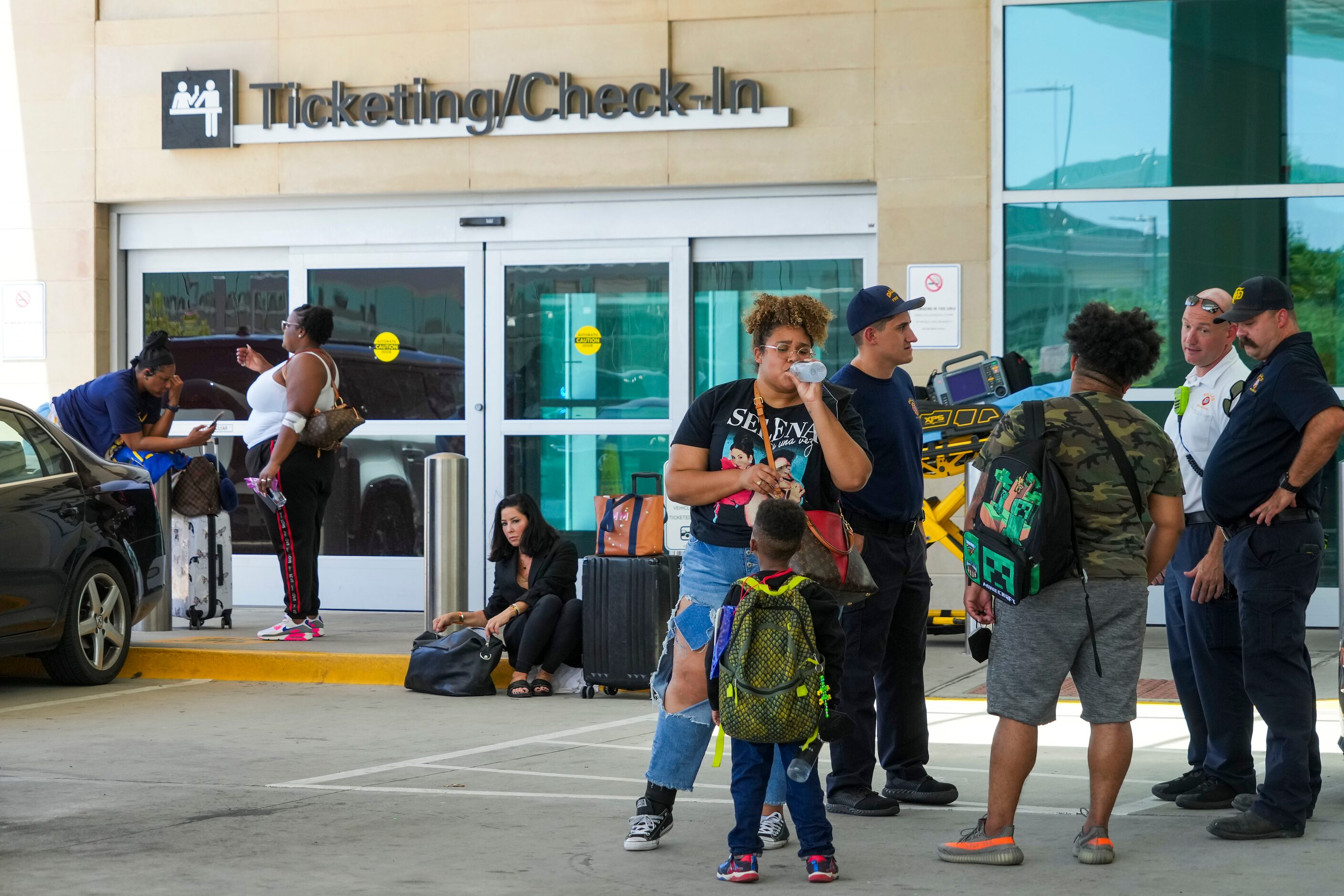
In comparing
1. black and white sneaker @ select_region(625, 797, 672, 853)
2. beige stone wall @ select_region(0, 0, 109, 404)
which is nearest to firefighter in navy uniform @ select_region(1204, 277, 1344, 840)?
black and white sneaker @ select_region(625, 797, 672, 853)

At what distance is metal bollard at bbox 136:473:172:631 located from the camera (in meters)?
11.2

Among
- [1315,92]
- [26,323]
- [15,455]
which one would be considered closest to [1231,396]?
[1315,92]

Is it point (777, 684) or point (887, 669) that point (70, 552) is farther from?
point (777, 684)

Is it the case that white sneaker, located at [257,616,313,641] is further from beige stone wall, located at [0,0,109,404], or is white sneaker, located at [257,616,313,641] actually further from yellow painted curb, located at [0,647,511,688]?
beige stone wall, located at [0,0,109,404]

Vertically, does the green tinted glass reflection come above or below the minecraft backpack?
above

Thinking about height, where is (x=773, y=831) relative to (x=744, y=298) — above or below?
below

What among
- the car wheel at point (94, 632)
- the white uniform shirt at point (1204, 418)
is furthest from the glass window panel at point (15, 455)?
the white uniform shirt at point (1204, 418)

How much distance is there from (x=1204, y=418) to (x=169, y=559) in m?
6.94

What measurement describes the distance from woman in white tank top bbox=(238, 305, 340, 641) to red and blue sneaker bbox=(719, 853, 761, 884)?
6.18 metres

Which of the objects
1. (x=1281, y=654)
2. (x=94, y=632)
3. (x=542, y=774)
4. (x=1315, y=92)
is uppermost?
(x=1315, y=92)

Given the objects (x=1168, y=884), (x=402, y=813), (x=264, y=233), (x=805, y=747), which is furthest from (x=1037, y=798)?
(x=264, y=233)

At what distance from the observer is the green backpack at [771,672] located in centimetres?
510

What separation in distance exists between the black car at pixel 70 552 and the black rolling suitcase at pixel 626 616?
281 cm

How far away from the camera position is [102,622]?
9992mm
